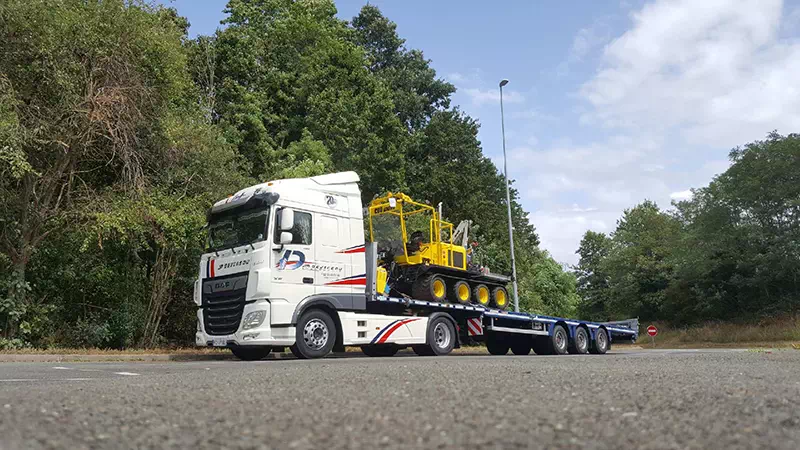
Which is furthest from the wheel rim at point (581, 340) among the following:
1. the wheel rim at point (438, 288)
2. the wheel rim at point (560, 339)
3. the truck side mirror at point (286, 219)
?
the truck side mirror at point (286, 219)

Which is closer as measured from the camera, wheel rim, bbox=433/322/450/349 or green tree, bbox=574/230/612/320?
wheel rim, bbox=433/322/450/349

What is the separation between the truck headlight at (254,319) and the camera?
11492mm

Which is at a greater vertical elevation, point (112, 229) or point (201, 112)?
point (201, 112)

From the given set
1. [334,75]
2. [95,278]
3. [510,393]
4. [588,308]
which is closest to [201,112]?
[95,278]

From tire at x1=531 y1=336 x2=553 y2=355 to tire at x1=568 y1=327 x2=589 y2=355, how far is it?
3.00 feet

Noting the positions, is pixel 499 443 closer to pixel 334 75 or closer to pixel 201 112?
pixel 201 112

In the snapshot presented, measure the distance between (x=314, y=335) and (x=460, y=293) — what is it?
4385 mm

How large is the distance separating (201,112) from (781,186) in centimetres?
3211

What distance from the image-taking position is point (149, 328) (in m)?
17.1

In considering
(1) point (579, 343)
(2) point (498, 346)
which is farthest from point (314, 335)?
(1) point (579, 343)

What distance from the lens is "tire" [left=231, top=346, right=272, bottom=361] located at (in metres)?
13.1

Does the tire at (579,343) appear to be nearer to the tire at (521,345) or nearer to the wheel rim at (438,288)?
the tire at (521,345)

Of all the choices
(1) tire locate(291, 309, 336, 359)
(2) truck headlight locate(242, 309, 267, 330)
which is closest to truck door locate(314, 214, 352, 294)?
(1) tire locate(291, 309, 336, 359)

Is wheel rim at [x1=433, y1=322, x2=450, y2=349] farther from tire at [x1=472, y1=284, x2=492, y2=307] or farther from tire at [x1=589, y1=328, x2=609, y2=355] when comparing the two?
tire at [x1=589, y1=328, x2=609, y2=355]
